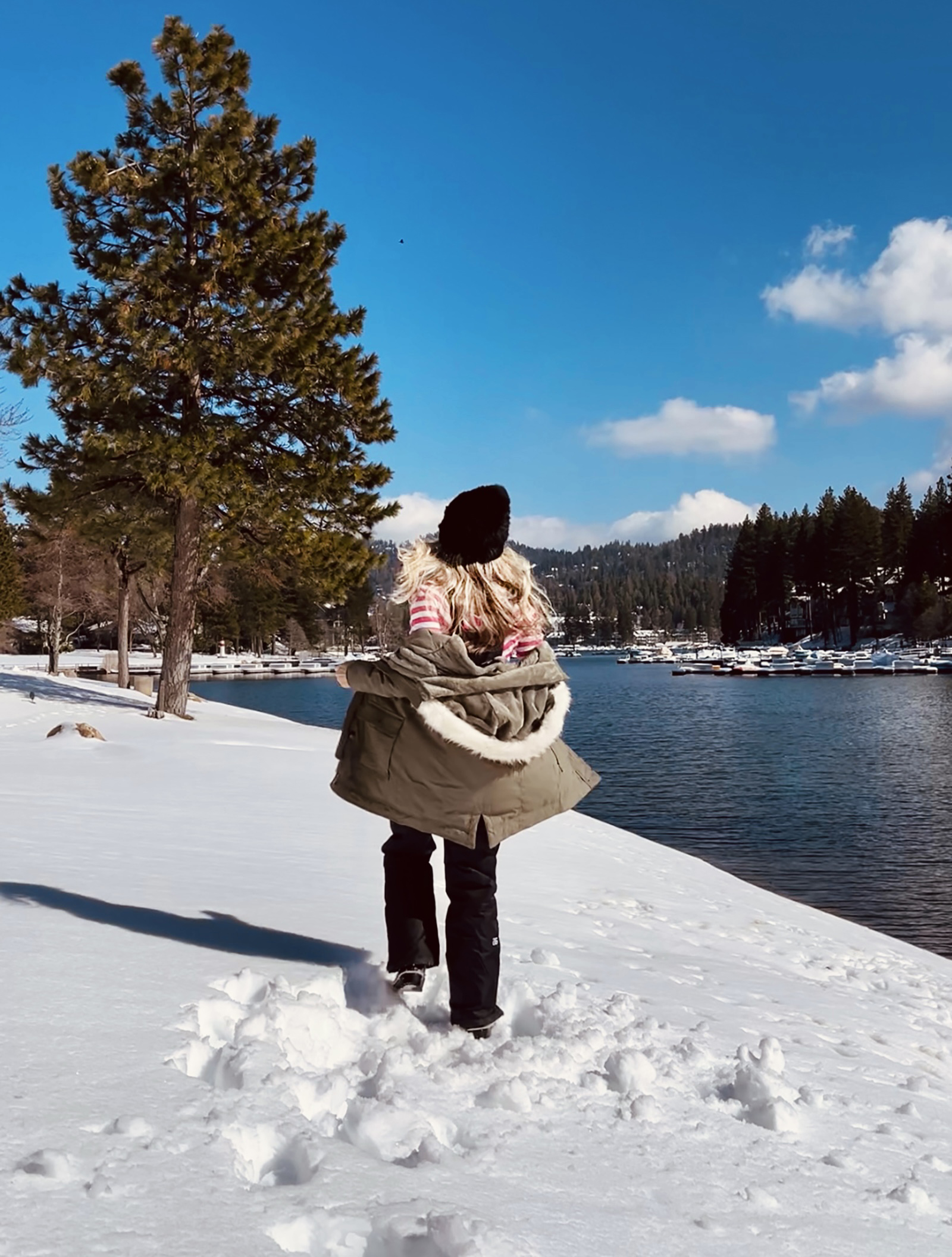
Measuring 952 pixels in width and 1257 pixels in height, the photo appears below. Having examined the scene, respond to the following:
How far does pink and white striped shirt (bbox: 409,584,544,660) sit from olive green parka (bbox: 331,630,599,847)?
0.05 metres

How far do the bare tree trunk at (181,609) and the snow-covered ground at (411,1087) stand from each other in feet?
40.2

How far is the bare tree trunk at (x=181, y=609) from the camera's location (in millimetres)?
17719

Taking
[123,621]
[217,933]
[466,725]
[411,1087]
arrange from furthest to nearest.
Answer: [123,621], [217,933], [466,725], [411,1087]

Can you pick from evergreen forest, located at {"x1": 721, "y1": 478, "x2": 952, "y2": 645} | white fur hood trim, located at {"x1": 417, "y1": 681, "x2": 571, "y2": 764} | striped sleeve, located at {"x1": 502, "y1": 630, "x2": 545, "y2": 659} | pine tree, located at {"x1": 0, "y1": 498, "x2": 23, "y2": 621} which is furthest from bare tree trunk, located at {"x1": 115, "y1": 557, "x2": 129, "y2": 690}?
evergreen forest, located at {"x1": 721, "y1": 478, "x2": 952, "y2": 645}

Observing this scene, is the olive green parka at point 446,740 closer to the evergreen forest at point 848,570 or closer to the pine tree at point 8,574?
the pine tree at point 8,574

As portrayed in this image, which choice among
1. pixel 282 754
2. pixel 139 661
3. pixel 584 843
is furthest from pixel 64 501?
pixel 139 661

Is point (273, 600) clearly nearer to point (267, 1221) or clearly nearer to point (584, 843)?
point (584, 843)

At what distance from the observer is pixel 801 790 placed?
69.1 feet

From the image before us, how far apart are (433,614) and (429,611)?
0.07 ft

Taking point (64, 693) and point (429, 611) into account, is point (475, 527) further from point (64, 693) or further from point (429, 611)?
point (64, 693)

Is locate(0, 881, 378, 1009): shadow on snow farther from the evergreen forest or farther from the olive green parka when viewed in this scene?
the evergreen forest

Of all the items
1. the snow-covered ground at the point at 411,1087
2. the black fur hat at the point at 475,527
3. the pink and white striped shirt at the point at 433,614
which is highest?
the black fur hat at the point at 475,527

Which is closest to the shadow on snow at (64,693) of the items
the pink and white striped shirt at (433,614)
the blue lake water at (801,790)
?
the blue lake water at (801,790)

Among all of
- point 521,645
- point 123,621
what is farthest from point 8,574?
point 521,645
